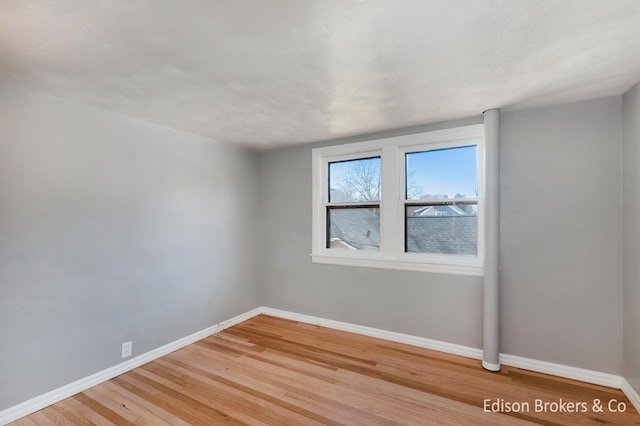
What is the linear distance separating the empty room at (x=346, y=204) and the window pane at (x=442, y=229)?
0.10 ft

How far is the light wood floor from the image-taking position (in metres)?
2.03

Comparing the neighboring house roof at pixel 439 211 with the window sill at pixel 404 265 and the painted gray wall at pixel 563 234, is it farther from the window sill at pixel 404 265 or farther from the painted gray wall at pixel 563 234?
the window sill at pixel 404 265

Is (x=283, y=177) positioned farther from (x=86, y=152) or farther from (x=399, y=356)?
(x=399, y=356)

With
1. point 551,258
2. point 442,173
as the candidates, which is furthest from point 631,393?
point 442,173

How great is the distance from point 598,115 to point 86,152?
4366 mm

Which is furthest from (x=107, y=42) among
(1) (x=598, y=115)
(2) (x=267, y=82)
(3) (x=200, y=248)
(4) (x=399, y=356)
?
(1) (x=598, y=115)

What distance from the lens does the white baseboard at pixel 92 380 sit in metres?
2.05

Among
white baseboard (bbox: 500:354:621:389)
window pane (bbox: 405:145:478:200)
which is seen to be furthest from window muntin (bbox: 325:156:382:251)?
white baseboard (bbox: 500:354:621:389)

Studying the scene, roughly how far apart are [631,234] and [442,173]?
5.04 feet

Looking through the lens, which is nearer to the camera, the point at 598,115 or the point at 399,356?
the point at 598,115

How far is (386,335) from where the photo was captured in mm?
3301

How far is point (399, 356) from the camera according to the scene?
2.90 m

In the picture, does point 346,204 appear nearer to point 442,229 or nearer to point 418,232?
point 418,232

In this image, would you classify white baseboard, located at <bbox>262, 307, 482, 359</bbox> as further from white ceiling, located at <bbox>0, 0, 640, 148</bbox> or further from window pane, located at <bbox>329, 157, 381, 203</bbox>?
white ceiling, located at <bbox>0, 0, 640, 148</bbox>
